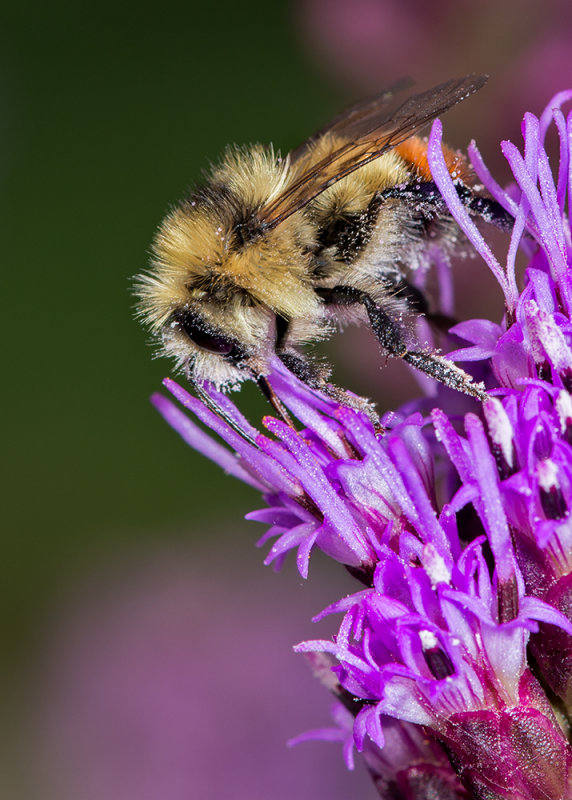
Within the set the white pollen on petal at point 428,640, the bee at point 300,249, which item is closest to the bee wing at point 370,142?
the bee at point 300,249

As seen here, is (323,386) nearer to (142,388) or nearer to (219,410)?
(219,410)

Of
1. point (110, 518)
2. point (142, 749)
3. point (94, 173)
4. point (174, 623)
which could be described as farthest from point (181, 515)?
point (94, 173)

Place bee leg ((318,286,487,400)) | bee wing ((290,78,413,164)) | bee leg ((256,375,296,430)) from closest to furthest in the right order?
bee leg ((318,286,487,400)) < bee leg ((256,375,296,430)) < bee wing ((290,78,413,164))

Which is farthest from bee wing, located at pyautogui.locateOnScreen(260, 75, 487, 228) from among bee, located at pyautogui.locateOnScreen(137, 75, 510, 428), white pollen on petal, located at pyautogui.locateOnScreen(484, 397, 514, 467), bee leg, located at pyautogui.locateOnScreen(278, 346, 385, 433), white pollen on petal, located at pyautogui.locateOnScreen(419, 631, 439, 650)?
white pollen on petal, located at pyautogui.locateOnScreen(419, 631, 439, 650)

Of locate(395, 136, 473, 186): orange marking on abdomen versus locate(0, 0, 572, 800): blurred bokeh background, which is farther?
locate(0, 0, 572, 800): blurred bokeh background

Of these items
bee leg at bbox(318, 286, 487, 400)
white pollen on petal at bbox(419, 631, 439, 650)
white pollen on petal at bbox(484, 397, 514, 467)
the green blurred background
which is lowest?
white pollen on petal at bbox(419, 631, 439, 650)

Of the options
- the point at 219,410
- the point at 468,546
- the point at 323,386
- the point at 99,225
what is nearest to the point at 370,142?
the point at 323,386

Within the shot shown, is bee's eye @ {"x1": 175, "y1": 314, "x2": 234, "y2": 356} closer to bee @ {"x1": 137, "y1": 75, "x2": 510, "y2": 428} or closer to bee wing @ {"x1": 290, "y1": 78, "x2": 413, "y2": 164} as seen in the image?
bee @ {"x1": 137, "y1": 75, "x2": 510, "y2": 428}
